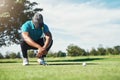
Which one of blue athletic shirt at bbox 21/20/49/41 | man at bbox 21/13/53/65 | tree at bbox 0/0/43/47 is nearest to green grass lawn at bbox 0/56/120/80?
man at bbox 21/13/53/65

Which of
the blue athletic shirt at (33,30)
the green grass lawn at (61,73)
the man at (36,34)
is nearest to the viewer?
the green grass lawn at (61,73)

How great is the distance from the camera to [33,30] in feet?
52.0

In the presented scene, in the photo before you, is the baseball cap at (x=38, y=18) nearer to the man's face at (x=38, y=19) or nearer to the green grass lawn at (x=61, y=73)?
the man's face at (x=38, y=19)

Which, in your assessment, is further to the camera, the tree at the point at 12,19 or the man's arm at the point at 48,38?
the tree at the point at 12,19

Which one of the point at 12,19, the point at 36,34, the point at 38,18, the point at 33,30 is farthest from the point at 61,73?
the point at 12,19

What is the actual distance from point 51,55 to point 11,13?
21.1 meters

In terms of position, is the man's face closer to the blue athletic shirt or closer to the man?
the man

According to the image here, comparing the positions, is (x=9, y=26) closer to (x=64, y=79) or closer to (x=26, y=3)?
(x=26, y=3)

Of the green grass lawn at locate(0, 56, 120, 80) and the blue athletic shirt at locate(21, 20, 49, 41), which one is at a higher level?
the blue athletic shirt at locate(21, 20, 49, 41)

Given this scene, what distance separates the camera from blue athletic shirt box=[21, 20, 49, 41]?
1560 centimetres

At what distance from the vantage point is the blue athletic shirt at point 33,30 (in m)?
15.6

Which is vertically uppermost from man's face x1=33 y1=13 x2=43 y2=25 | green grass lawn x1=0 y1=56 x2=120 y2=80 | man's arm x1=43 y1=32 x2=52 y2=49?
man's face x1=33 y1=13 x2=43 y2=25

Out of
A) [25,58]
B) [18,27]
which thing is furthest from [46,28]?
[18,27]

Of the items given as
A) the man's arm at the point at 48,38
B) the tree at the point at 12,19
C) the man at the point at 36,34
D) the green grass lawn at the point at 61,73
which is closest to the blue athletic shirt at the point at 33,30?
the man at the point at 36,34
